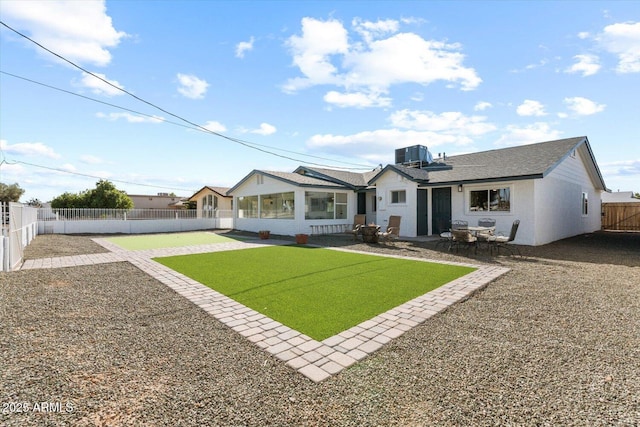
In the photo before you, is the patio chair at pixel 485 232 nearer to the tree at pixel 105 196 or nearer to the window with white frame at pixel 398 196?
the window with white frame at pixel 398 196

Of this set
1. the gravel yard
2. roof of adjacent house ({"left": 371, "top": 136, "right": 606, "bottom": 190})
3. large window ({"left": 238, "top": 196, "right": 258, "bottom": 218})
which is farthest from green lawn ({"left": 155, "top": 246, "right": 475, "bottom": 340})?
large window ({"left": 238, "top": 196, "right": 258, "bottom": 218})

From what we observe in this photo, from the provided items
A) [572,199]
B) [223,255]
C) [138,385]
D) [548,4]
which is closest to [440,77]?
[548,4]

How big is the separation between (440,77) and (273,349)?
1304cm

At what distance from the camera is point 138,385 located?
2.67m

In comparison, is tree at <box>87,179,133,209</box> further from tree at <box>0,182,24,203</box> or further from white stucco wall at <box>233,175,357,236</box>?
tree at <box>0,182,24,203</box>

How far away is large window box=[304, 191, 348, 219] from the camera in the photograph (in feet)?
55.8

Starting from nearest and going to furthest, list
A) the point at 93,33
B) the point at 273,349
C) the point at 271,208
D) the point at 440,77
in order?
the point at 273,349
the point at 93,33
the point at 440,77
the point at 271,208

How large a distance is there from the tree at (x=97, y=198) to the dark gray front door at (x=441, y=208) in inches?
1099

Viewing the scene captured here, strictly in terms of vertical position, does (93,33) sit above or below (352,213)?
above

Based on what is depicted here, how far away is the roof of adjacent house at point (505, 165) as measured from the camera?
12.3 metres

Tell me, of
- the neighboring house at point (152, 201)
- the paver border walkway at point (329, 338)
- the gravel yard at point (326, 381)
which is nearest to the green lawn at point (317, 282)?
the paver border walkway at point (329, 338)

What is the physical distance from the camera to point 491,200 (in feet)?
44.4

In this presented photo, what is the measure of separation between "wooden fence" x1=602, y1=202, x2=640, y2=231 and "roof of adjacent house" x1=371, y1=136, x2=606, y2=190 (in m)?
6.45

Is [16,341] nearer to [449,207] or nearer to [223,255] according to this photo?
[223,255]
